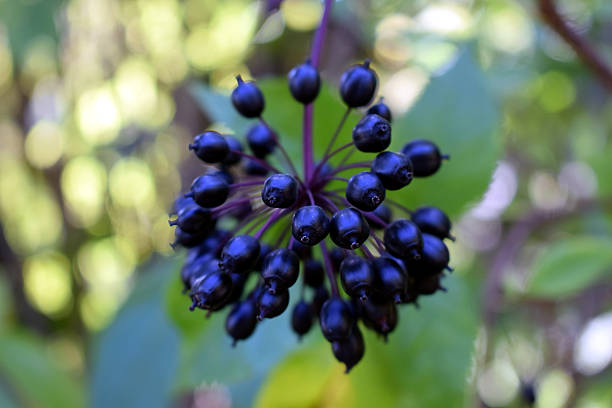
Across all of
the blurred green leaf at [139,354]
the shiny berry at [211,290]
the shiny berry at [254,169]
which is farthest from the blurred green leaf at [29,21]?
the shiny berry at [211,290]

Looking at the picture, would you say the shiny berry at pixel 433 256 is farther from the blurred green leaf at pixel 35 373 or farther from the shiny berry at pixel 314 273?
the blurred green leaf at pixel 35 373

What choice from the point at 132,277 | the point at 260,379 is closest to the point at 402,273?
the point at 260,379

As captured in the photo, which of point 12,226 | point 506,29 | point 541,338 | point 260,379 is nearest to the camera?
point 260,379

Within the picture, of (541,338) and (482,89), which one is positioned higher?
(482,89)

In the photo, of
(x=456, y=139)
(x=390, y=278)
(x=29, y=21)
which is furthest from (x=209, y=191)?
(x=29, y=21)

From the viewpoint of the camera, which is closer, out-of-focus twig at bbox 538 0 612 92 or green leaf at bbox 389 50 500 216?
green leaf at bbox 389 50 500 216

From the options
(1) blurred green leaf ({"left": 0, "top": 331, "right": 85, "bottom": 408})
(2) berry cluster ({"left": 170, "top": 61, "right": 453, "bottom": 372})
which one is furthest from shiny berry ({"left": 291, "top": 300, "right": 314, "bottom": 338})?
(1) blurred green leaf ({"left": 0, "top": 331, "right": 85, "bottom": 408})

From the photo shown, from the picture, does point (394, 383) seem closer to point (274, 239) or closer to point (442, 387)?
point (442, 387)

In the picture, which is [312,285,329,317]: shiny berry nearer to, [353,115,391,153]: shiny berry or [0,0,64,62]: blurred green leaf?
[353,115,391,153]: shiny berry
